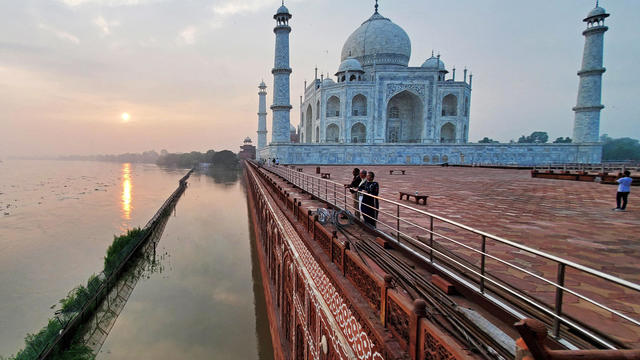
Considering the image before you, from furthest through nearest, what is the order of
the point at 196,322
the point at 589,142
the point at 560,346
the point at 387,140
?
the point at 387,140, the point at 589,142, the point at 196,322, the point at 560,346

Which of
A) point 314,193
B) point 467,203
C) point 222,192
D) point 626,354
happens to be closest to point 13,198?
point 222,192

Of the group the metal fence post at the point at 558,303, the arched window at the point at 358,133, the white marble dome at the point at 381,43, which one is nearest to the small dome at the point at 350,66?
the white marble dome at the point at 381,43

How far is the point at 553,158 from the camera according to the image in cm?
3138

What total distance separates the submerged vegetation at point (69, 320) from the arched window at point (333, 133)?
90.5 ft

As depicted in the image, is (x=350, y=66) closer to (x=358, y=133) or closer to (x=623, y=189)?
(x=358, y=133)

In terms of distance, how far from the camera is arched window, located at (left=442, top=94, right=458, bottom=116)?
1431 inches

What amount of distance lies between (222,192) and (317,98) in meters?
16.1

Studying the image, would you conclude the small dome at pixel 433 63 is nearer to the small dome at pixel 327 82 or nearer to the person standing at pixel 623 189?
the small dome at pixel 327 82

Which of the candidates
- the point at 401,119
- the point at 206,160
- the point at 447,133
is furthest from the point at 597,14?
the point at 206,160

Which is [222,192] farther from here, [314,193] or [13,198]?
[314,193]

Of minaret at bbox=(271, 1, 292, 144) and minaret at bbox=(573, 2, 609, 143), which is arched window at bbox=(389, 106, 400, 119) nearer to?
minaret at bbox=(271, 1, 292, 144)

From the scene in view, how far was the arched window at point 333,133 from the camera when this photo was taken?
3750 cm

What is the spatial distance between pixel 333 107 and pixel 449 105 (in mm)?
13903

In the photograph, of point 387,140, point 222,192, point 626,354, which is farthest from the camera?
point 387,140
